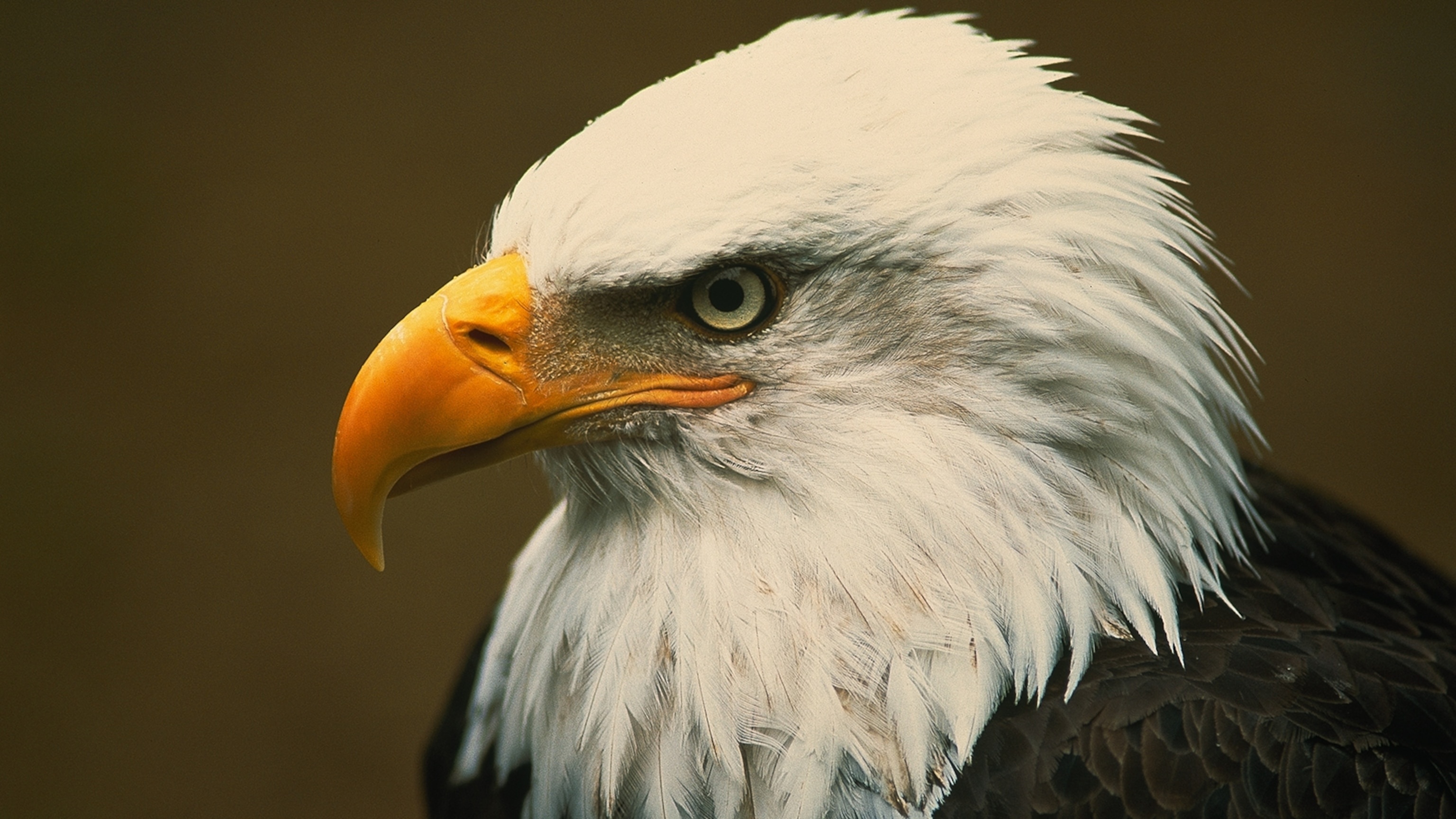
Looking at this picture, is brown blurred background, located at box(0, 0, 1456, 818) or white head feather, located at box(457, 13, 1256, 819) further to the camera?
brown blurred background, located at box(0, 0, 1456, 818)

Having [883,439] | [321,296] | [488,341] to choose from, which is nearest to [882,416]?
[883,439]

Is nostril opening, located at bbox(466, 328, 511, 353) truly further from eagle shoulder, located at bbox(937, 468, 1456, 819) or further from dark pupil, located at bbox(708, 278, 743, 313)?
eagle shoulder, located at bbox(937, 468, 1456, 819)

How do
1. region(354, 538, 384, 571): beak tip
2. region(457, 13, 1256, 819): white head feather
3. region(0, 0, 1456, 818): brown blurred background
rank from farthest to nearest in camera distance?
region(0, 0, 1456, 818): brown blurred background
region(354, 538, 384, 571): beak tip
region(457, 13, 1256, 819): white head feather

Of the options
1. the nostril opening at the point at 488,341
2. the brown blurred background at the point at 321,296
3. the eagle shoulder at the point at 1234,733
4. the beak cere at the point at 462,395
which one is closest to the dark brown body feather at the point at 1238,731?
the eagle shoulder at the point at 1234,733

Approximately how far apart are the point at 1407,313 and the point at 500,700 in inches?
177

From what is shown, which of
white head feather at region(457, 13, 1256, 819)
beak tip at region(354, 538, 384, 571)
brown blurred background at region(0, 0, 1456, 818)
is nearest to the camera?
white head feather at region(457, 13, 1256, 819)

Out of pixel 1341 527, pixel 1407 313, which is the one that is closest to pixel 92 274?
pixel 1341 527

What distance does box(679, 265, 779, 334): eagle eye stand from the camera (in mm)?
1614

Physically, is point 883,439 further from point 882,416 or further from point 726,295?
point 726,295

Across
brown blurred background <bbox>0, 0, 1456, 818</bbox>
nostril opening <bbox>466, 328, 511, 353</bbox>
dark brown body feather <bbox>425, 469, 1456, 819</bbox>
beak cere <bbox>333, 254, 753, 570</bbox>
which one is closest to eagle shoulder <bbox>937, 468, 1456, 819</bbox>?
dark brown body feather <bbox>425, 469, 1456, 819</bbox>

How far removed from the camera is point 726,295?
162 centimetres

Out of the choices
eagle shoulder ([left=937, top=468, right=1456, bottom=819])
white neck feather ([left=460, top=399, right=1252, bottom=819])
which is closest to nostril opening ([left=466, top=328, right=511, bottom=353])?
white neck feather ([left=460, top=399, right=1252, bottom=819])

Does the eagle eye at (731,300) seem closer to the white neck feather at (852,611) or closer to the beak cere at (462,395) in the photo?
the beak cere at (462,395)

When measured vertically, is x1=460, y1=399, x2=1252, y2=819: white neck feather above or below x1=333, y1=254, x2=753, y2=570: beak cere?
below
